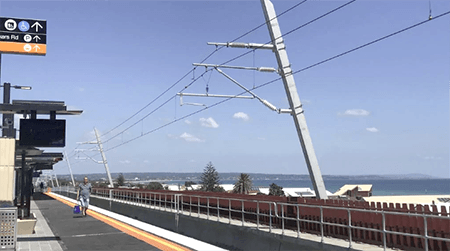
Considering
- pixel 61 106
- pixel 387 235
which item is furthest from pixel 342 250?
pixel 61 106

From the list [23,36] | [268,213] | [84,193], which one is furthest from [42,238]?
[84,193]

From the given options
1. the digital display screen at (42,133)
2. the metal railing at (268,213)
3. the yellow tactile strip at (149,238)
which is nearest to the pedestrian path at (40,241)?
the yellow tactile strip at (149,238)

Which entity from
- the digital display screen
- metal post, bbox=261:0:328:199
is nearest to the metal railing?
metal post, bbox=261:0:328:199

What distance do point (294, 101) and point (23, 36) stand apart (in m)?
10.0

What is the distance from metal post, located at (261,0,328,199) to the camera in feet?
63.7

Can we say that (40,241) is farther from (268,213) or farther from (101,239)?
(268,213)

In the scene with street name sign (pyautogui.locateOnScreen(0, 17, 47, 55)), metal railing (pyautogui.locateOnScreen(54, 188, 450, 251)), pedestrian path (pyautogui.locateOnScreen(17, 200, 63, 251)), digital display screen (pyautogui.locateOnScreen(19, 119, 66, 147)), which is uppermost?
street name sign (pyautogui.locateOnScreen(0, 17, 47, 55))

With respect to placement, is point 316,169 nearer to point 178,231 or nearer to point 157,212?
point 178,231

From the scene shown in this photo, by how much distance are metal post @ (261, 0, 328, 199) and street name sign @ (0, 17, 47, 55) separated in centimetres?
839

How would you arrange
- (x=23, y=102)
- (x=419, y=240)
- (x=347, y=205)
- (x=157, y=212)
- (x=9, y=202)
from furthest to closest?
(x=157, y=212)
(x=23, y=102)
(x=9, y=202)
(x=347, y=205)
(x=419, y=240)

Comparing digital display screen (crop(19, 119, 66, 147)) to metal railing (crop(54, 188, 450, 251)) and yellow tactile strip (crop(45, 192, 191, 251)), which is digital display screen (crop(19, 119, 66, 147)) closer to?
yellow tactile strip (crop(45, 192, 191, 251))

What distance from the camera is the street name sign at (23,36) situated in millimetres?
17991

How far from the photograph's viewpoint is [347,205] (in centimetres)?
1241

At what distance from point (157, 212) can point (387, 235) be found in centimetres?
1398
